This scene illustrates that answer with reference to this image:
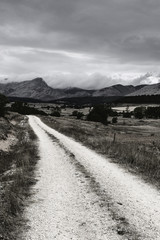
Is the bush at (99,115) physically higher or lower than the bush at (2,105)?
lower

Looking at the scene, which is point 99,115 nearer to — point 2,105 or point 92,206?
point 2,105

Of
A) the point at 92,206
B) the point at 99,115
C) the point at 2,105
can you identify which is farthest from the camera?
the point at 99,115

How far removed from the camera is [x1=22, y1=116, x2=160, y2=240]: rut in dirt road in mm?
8422

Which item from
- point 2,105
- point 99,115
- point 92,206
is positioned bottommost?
point 99,115

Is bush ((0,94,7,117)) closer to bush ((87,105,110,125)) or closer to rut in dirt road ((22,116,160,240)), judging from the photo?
bush ((87,105,110,125))

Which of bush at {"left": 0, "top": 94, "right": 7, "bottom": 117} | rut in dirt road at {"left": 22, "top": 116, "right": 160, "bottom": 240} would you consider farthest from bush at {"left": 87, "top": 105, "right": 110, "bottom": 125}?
rut in dirt road at {"left": 22, "top": 116, "right": 160, "bottom": 240}

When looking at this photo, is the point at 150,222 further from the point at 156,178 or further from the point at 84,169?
the point at 84,169

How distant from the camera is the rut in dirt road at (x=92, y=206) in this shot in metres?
8.42

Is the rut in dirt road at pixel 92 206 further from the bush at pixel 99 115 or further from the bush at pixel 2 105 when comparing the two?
the bush at pixel 99 115

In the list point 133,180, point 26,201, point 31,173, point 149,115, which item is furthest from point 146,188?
point 149,115

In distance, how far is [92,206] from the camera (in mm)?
10648

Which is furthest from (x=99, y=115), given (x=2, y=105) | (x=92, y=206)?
(x=92, y=206)

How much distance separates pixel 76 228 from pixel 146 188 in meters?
5.77

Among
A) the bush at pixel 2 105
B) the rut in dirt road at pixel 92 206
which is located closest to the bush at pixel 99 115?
the bush at pixel 2 105
